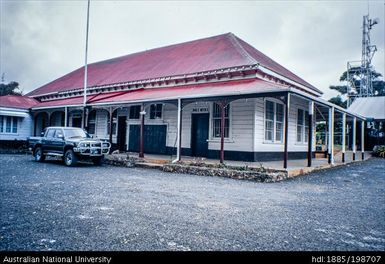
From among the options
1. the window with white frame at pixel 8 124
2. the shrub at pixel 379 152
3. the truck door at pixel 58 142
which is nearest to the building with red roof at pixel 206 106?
the window with white frame at pixel 8 124

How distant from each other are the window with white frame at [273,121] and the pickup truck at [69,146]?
8469 millimetres

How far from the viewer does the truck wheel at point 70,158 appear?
514 inches

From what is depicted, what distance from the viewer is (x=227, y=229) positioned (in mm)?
4273

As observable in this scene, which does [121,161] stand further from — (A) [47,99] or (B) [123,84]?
(A) [47,99]

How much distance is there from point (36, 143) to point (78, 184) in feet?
28.6

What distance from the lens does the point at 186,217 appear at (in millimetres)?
→ 4906

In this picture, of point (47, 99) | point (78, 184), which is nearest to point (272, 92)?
point (78, 184)

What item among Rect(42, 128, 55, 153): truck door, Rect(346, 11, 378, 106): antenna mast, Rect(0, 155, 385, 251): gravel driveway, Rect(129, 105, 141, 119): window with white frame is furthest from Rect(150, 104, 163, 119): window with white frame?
Rect(346, 11, 378, 106): antenna mast

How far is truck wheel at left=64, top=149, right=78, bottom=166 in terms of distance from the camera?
13.0 meters

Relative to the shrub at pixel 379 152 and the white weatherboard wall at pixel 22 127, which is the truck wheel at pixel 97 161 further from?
the shrub at pixel 379 152

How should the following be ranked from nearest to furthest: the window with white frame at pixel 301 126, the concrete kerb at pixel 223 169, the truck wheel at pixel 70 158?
1. the concrete kerb at pixel 223 169
2. the truck wheel at pixel 70 158
3. the window with white frame at pixel 301 126

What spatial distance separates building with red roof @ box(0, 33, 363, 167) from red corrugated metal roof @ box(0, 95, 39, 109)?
1265mm

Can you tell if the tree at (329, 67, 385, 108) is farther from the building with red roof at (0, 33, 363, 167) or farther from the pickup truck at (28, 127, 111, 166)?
the pickup truck at (28, 127, 111, 166)

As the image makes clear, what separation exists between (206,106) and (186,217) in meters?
11.1
